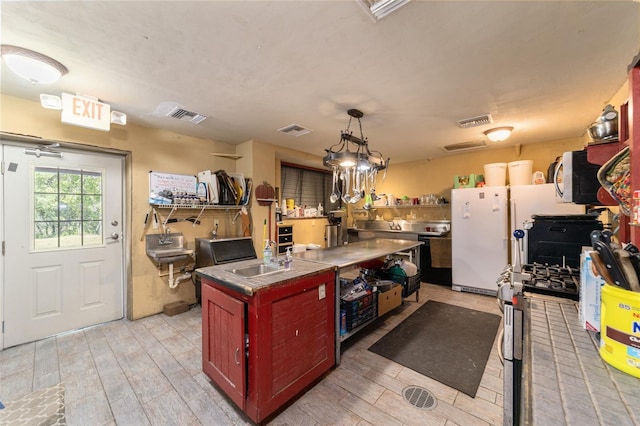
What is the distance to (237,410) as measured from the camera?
1.71 metres

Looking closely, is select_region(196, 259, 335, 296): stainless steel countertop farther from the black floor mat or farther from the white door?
the white door

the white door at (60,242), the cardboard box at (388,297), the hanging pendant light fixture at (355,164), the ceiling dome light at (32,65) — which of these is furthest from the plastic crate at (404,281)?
the ceiling dome light at (32,65)

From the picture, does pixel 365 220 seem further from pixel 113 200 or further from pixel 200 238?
pixel 113 200

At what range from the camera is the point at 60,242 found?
9.13 feet

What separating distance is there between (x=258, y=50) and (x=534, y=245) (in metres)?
2.47

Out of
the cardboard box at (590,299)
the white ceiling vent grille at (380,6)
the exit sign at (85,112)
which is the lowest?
the cardboard box at (590,299)

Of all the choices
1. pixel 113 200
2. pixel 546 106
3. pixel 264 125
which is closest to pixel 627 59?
pixel 546 106

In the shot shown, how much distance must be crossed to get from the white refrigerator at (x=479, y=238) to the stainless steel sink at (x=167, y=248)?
4153mm

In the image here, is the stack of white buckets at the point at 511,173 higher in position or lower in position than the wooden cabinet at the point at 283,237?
higher

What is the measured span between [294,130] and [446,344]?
10.1 feet

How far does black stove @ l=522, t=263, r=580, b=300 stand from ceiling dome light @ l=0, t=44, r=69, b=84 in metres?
3.44

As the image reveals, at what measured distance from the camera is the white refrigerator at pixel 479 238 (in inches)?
152

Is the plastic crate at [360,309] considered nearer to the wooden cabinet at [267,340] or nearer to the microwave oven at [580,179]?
the wooden cabinet at [267,340]

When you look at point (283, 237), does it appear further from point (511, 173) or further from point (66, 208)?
point (511, 173)
